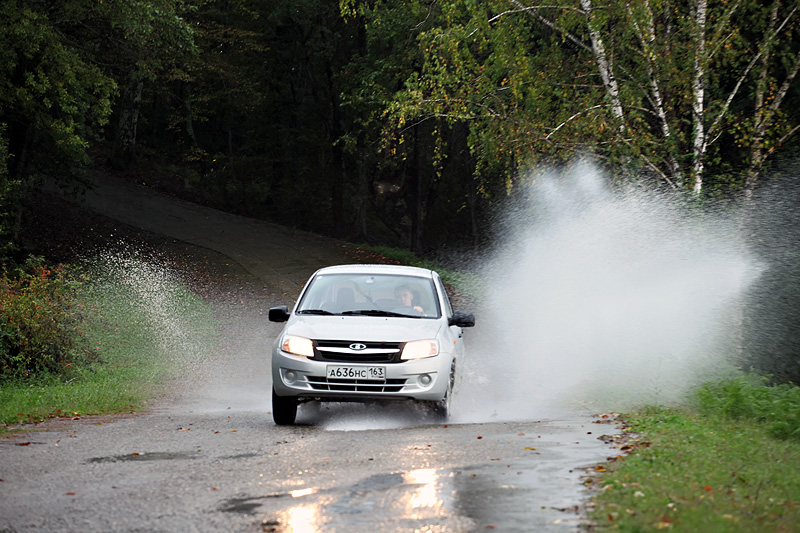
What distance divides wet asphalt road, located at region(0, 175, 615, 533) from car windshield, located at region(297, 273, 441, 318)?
1264 mm

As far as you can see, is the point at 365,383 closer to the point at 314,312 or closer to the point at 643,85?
the point at 314,312

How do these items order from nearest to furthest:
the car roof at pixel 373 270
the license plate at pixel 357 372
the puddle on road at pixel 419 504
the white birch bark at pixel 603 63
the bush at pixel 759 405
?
the puddle on road at pixel 419 504 → the license plate at pixel 357 372 → the bush at pixel 759 405 → the car roof at pixel 373 270 → the white birch bark at pixel 603 63

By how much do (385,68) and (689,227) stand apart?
16.4 m

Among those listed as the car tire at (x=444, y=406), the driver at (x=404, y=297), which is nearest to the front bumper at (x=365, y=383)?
the car tire at (x=444, y=406)

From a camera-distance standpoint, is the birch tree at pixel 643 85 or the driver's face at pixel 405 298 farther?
the birch tree at pixel 643 85

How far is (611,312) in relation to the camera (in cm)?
1941

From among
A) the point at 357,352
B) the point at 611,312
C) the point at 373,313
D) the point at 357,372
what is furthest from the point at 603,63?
the point at 357,372

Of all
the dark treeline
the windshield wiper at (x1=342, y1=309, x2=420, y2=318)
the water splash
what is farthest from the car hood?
the water splash

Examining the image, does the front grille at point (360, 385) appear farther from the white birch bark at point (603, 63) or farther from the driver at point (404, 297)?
the white birch bark at point (603, 63)

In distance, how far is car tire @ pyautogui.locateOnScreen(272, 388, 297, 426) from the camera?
1052cm

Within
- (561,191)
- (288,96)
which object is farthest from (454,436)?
(288,96)

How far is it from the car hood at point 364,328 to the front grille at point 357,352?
0.05 m

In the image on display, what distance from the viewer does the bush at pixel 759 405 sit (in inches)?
406

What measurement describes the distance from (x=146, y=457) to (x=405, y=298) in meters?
4.02
